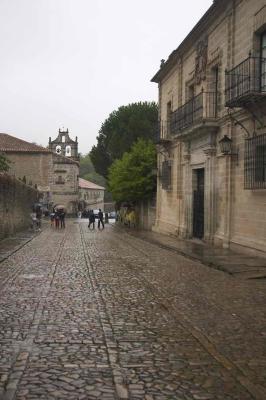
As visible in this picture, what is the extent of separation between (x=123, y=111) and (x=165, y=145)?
76.1ft

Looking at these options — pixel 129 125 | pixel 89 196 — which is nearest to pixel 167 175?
pixel 129 125

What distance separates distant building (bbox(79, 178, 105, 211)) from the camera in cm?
8269

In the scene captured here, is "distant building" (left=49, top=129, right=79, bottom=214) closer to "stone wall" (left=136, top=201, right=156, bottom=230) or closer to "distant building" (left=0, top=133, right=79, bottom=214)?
"distant building" (left=0, top=133, right=79, bottom=214)

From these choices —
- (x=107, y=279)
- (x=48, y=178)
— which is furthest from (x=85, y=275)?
(x=48, y=178)

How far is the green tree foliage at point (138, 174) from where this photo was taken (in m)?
32.2

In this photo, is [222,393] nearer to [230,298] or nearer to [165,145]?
[230,298]

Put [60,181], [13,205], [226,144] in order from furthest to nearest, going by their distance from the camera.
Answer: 1. [60,181]
2. [13,205]
3. [226,144]

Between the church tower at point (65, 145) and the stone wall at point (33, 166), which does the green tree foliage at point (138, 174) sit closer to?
the stone wall at point (33, 166)

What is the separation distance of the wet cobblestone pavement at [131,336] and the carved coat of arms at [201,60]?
36.3ft

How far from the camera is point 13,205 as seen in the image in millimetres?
25406

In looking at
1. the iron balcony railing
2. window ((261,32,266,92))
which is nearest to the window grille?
window ((261,32,266,92))

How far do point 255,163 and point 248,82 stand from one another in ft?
7.69

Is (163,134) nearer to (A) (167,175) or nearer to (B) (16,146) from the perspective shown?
(A) (167,175)

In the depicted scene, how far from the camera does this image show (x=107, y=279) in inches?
425
